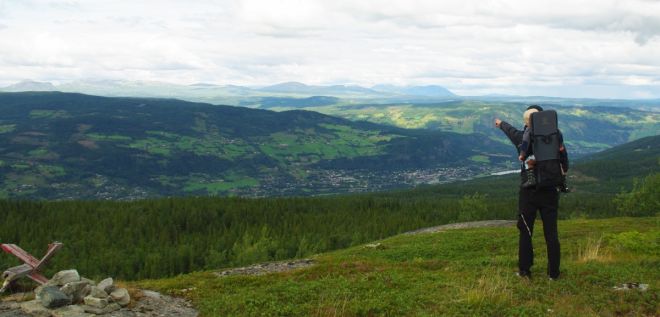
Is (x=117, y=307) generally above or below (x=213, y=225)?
above

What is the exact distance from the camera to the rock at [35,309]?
16750 millimetres

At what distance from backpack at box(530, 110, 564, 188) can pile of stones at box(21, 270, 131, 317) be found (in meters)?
15.7

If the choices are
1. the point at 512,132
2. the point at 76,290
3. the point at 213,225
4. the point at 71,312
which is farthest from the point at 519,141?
the point at 213,225

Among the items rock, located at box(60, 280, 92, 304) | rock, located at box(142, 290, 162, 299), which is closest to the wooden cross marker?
rock, located at box(60, 280, 92, 304)

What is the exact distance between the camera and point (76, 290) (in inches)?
704

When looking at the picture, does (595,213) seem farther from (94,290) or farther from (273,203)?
(94,290)

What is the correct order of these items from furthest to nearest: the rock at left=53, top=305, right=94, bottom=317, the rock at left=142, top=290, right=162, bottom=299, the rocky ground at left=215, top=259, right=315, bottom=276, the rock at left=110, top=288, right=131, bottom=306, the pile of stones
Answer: the rocky ground at left=215, top=259, right=315, bottom=276 < the rock at left=142, top=290, right=162, bottom=299 < the rock at left=110, top=288, right=131, bottom=306 < the pile of stones < the rock at left=53, top=305, right=94, bottom=317

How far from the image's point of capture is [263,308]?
59.4ft

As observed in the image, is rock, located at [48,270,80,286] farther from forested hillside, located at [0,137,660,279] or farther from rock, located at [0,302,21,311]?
forested hillside, located at [0,137,660,279]

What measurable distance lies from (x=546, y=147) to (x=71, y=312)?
17.1 m

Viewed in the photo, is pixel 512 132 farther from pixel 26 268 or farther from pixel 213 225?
pixel 213 225

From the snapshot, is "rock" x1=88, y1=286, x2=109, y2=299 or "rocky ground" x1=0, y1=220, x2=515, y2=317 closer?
"rocky ground" x1=0, y1=220, x2=515, y2=317

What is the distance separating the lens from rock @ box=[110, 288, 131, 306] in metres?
18.4

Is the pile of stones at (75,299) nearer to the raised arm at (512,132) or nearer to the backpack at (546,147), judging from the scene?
the raised arm at (512,132)
